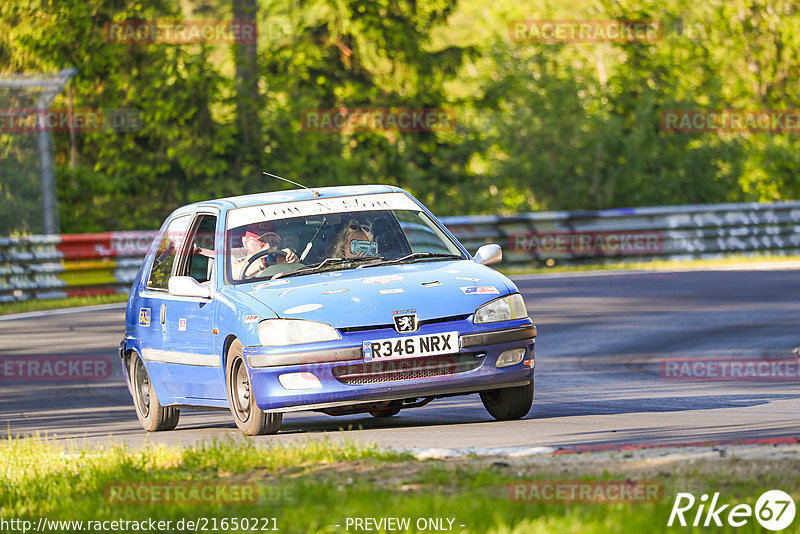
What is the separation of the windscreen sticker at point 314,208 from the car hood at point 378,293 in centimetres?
71

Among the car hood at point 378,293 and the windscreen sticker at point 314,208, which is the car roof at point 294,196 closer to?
the windscreen sticker at point 314,208

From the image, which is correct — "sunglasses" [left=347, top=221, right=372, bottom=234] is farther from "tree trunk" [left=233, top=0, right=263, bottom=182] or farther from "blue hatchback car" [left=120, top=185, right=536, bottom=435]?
"tree trunk" [left=233, top=0, right=263, bottom=182]

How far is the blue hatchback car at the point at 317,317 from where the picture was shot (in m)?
8.26

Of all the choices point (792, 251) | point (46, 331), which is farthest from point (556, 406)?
point (792, 251)

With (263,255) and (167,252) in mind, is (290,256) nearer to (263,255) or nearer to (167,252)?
(263,255)

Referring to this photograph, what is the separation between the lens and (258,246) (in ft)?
30.7

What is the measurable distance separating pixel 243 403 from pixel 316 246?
129 cm

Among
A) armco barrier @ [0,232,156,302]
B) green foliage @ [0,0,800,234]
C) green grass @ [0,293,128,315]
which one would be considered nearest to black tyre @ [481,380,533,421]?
green grass @ [0,293,128,315]

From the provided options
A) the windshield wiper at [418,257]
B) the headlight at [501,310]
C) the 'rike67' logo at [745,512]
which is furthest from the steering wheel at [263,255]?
the 'rike67' logo at [745,512]

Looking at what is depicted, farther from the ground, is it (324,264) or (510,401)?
(324,264)

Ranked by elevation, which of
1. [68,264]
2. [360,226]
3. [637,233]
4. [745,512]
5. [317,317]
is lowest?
[637,233]

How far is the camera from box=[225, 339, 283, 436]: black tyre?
8578 millimetres

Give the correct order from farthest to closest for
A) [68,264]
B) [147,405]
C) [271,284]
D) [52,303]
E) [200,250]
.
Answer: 1. [68,264]
2. [52,303]
3. [147,405]
4. [200,250]
5. [271,284]

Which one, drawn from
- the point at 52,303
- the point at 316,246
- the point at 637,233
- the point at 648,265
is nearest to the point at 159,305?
the point at 316,246
